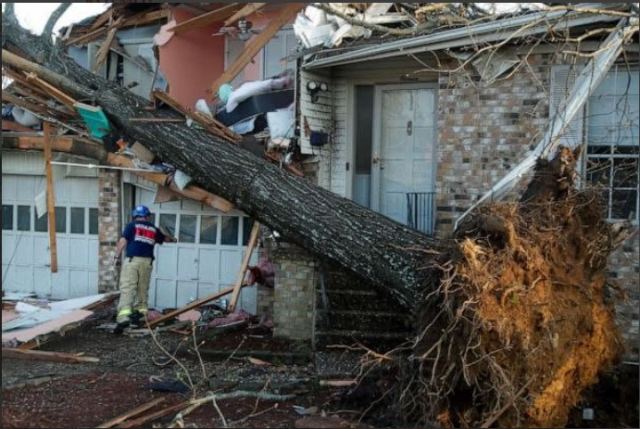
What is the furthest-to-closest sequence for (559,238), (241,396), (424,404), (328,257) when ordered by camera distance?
(328,257) → (241,396) → (559,238) → (424,404)

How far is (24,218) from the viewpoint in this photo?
13.8m

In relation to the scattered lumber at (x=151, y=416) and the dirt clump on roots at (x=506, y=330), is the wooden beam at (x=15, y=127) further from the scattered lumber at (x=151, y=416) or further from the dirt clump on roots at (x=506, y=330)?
the dirt clump on roots at (x=506, y=330)

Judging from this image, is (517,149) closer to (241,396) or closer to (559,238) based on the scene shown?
(559,238)

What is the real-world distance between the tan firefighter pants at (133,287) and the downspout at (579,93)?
5.41 metres

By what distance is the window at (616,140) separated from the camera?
9.00m

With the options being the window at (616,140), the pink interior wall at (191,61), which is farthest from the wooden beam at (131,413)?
the pink interior wall at (191,61)

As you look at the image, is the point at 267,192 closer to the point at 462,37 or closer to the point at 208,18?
the point at 462,37

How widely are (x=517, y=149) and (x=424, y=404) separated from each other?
448 cm

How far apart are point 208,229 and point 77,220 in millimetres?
2702

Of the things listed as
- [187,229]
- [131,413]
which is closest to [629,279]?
[131,413]

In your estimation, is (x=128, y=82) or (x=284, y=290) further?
(x=128, y=82)

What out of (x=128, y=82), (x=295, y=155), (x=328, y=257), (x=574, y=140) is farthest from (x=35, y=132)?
(x=574, y=140)

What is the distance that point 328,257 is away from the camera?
8.60 m

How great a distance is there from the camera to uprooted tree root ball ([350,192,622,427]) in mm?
5973
